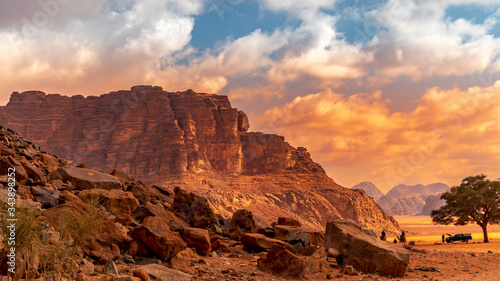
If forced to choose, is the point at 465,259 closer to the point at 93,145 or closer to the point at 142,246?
the point at 142,246

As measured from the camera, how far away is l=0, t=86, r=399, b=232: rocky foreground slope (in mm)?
116688

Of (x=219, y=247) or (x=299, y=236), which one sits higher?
(x=299, y=236)

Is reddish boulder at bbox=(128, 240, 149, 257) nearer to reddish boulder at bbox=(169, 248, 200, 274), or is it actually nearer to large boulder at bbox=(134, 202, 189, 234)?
reddish boulder at bbox=(169, 248, 200, 274)

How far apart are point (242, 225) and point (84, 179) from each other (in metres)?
7.54

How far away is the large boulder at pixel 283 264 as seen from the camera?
1191 centimetres

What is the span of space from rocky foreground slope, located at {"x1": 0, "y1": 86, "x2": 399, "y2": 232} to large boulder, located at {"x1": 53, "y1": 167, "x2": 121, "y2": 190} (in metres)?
90.8

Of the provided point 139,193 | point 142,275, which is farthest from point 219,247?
point 142,275

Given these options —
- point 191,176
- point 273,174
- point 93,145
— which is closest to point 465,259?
point 191,176

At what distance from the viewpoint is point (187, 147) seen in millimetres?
132750

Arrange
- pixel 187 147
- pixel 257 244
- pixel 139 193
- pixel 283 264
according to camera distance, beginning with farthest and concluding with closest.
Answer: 1. pixel 187 147
2. pixel 139 193
3. pixel 257 244
4. pixel 283 264

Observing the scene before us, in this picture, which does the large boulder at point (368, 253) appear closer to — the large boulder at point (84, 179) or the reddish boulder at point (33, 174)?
the large boulder at point (84, 179)

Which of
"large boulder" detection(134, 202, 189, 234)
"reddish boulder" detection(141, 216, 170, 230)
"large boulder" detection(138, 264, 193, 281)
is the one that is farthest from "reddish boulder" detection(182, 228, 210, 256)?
"large boulder" detection(138, 264, 193, 281)

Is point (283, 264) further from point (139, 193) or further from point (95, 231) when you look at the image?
point (139, 193)

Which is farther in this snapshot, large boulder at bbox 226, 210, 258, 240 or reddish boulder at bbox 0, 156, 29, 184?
large boulder at bbox 226, 210, 258, 240
